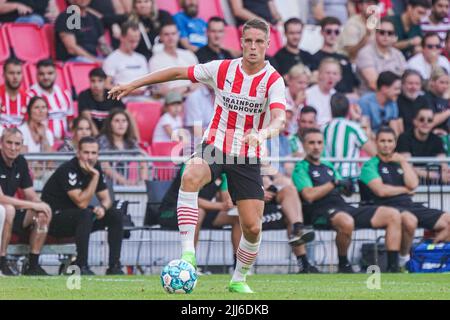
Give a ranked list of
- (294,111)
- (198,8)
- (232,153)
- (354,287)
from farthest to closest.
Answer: (198,8) < (294,111) < (354,287) < (232,153)

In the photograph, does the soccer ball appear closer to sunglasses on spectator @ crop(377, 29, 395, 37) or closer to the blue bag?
the blue bag

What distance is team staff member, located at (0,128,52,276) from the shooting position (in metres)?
15.8

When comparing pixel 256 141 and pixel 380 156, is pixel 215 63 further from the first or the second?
pixel 380 156

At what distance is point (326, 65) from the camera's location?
66.5 feet

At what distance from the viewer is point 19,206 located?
1593 cm

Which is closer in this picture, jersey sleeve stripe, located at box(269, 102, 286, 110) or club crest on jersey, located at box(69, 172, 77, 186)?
jersey sleeve stripe, located at box(269, 102, 286, 110)

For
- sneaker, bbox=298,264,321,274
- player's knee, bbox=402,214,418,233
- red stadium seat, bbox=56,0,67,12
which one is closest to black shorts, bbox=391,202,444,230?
player's knee, bbox=402,214,418,233

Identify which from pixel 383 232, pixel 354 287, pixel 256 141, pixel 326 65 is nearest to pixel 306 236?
pixel 383 232

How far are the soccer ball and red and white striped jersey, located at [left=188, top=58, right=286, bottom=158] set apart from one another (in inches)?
49.9

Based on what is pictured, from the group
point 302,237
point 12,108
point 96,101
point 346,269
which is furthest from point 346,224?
point 12,108

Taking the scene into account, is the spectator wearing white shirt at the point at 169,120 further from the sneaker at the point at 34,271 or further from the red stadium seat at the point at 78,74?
the sneaker at the point at 34,271

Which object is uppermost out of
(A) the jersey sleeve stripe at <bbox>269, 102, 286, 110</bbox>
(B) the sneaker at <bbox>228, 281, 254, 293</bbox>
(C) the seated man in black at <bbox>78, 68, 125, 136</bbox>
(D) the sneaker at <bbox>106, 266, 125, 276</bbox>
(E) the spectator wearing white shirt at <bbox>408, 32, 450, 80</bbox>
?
(E) the spectator wearing white shirt at <bbox>408, 32, 450, 80</bbox>
